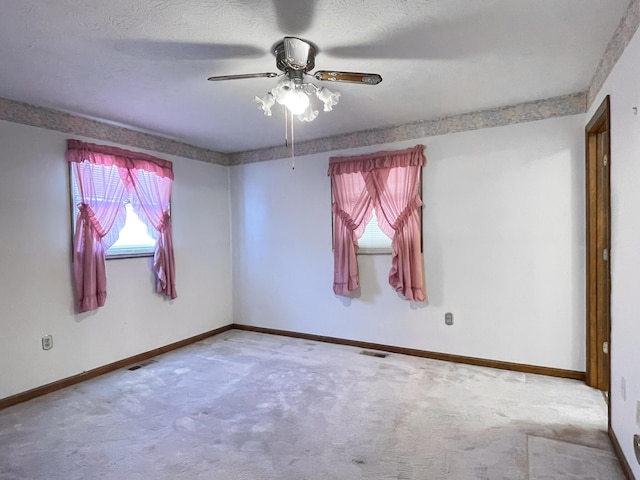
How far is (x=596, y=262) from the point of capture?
291cm

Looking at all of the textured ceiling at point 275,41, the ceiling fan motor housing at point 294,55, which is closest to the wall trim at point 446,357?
the textured ceiling at point 275,41

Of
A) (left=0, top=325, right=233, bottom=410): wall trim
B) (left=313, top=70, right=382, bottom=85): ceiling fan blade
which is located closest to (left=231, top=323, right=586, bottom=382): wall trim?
(left=0, top=325, right=233, bottom=410): wall trim

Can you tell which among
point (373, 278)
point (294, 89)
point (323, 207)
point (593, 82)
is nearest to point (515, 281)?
point (373, 278)

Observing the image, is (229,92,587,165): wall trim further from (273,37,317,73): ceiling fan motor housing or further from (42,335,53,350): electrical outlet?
(42,335,53,350): electrical outlet

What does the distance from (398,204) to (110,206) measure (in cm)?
283

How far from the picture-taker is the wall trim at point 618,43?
175cm

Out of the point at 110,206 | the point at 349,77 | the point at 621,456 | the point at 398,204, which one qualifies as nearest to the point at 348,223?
the point at 398,204

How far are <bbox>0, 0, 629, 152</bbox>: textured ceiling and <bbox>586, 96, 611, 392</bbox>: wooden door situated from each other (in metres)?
0.54

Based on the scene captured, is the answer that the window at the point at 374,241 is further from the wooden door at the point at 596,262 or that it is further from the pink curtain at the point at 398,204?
the wooden door at the point at 596,262

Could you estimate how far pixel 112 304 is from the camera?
3.62m

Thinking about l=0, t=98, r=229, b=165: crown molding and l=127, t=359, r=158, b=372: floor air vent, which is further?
l=127, t=359, r=158, b=372: floor air vent

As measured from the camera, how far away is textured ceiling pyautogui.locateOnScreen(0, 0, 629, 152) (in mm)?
1798

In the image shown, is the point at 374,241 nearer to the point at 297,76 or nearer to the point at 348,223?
the point at 348,223

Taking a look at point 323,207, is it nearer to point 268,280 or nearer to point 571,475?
point 268,280
